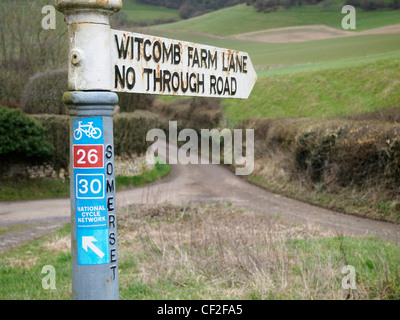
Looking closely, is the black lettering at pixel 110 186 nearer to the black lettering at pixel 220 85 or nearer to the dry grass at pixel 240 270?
the black lettering at pixel 220 85

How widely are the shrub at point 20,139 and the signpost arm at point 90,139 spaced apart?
17.8 m

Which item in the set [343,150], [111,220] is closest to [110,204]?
[111,220]

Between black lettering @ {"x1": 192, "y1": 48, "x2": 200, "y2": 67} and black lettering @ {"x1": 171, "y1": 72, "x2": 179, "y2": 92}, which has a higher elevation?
black lettering @ {"x1": 192, "y1": 48, "x2": 200, "y2": 67}

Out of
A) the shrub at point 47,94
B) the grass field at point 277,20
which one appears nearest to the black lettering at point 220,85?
the shrub at point 47,94

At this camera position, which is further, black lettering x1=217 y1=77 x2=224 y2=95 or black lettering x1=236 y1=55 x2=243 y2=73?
black lettering x1=236 y1=55 x2=243 y2=73

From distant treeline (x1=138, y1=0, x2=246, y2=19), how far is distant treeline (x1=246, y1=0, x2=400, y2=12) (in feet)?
19.7

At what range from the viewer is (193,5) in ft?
247

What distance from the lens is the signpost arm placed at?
2.67 meters

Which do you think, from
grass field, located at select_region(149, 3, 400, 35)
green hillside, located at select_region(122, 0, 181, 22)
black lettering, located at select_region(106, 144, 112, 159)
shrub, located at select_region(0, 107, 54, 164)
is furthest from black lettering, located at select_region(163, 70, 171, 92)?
green hillside, located at select_region(122, 0, 181, 22)

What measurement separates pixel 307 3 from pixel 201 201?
52370mm

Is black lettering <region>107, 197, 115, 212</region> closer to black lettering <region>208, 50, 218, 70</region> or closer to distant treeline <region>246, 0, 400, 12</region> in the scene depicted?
black lettering <region>208, 50, 218, 70</region>

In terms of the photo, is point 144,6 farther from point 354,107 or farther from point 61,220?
point 61,220

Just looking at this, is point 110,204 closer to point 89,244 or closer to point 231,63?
point 89,244

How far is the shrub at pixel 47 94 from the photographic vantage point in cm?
2372
